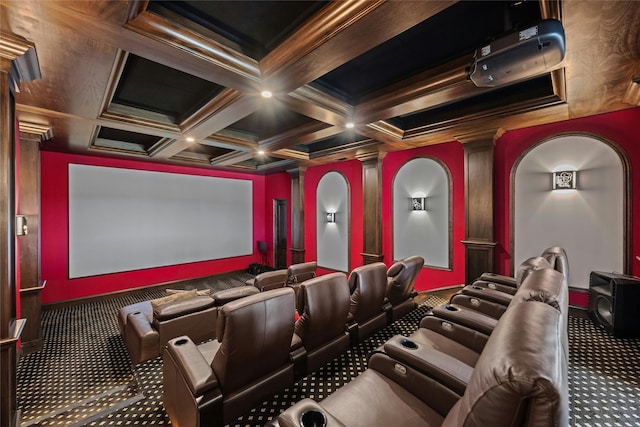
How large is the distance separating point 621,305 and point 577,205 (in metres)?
1.29

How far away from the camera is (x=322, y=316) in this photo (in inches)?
84.2

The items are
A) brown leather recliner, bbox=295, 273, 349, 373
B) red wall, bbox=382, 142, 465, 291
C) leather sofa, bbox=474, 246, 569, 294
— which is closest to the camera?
brown leather recliner, bbox=295, 273, 349, 373

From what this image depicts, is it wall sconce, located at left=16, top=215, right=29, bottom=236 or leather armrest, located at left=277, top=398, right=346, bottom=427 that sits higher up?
wall sconce, located at left=16, top=215, right=29, bottom=236

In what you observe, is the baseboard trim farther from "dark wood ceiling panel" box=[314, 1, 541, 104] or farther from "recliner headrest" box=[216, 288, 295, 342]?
"dark wood ceiling panel" box=[314, 1, 541, 104]

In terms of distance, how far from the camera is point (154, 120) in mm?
3564

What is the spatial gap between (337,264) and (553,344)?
220 inches

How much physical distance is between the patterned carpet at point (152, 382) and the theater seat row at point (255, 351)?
0.16m

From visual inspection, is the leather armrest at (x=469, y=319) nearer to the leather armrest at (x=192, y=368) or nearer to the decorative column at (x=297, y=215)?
the leather armrest at (x=192, y=368)

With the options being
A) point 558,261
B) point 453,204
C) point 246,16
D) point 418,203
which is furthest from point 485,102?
point 246,16

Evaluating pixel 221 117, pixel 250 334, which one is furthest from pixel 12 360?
pixel 221 117

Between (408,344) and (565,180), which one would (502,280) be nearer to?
(565,180)

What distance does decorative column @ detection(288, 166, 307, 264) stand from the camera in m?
6.82

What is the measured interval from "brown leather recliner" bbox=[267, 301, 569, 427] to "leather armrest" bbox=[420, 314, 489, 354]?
591mm

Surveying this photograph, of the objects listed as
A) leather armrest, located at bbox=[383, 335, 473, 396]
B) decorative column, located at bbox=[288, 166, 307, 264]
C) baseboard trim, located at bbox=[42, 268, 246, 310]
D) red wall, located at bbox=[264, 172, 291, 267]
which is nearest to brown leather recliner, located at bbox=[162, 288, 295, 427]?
leather armrest, located at bbox=[383, 335, 473, 396]
